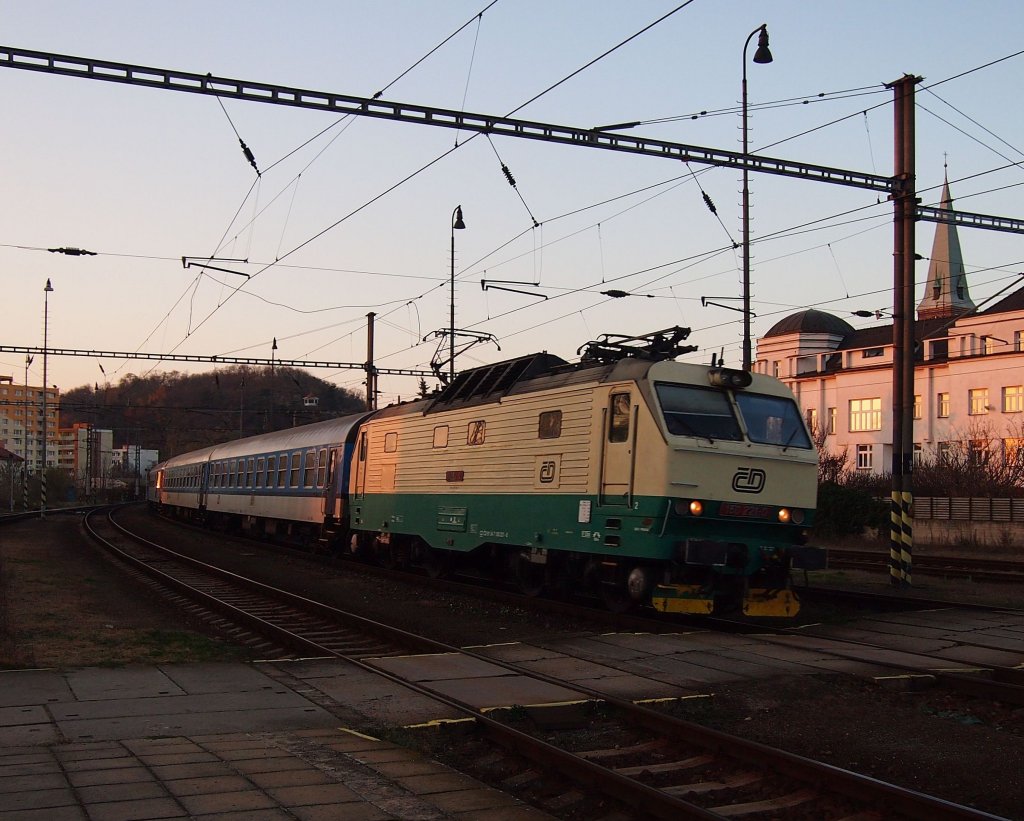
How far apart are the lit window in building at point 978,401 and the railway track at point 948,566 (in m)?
35.0

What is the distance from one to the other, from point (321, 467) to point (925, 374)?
4918cm

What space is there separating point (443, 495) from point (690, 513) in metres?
→ 6.64

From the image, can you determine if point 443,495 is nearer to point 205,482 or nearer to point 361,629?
point 361,629

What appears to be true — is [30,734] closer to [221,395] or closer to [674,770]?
[674,770]

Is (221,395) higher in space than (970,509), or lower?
higher

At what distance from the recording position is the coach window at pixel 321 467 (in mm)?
26094

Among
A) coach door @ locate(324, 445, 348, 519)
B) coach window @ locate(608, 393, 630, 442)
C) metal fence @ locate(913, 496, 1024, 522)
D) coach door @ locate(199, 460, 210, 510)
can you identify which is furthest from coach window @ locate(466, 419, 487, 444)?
coach door @ locate(199, 460, 210, 510)

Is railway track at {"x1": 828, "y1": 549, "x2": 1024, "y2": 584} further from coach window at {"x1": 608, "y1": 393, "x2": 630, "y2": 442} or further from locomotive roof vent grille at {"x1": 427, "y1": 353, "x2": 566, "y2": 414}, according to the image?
coach window at {"x1": 608, "y1": 393, "x2": 630, "y2": 442}

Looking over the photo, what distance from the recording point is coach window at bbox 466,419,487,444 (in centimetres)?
1706

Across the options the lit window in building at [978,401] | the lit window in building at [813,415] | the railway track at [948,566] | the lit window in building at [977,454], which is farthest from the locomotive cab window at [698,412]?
the lit window in building at [813,415]

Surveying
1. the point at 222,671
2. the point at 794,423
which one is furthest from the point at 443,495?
the point at 222,671

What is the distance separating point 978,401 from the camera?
6100cm

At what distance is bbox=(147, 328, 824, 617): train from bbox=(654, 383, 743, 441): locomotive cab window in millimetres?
19

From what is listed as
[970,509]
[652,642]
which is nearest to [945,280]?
[970,509]
